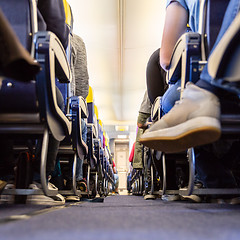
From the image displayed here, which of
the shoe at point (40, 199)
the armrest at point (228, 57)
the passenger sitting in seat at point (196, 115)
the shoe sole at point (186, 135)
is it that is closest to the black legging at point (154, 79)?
the passenger sitting in seat at point (196, 115)

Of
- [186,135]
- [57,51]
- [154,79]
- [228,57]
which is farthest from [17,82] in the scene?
[154,79]

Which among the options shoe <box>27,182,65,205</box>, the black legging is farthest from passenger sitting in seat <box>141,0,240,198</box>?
the black legging

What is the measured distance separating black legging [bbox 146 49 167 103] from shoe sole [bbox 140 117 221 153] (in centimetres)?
146

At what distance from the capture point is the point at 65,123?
4.87ft

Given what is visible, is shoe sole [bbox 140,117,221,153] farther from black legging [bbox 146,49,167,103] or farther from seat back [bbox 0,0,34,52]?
black legging [bbox 146,49,167,103]

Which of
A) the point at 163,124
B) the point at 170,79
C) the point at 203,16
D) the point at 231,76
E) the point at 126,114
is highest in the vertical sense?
the point at 126,114

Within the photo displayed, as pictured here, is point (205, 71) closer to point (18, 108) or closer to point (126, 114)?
point (18, 108)

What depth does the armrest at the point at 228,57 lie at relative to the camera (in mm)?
834

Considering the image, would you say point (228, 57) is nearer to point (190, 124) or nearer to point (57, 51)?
point (190, 124)

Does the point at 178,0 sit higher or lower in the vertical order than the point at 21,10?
higher

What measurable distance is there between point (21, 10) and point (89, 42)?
429cm

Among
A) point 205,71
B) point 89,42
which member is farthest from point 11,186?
point 89,42

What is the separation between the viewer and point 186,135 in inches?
39.4

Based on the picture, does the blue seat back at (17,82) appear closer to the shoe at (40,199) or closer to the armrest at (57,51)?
the armrest at (57,51)
